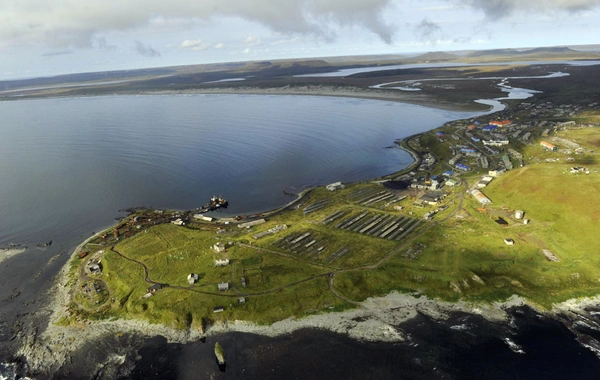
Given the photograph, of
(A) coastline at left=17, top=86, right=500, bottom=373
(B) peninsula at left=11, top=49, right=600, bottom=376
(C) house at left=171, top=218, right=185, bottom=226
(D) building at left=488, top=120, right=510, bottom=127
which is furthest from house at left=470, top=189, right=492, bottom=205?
(D) building at left=488, top=120, right=510, bottom=127

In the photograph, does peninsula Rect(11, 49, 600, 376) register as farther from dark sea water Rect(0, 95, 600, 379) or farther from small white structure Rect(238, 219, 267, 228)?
dark sea water Rect(0, 95, 600, 379)

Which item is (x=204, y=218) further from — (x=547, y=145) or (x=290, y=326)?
(x=547, y=145)

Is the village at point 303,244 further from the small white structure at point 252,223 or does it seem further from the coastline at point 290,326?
the coastline at point 290,326

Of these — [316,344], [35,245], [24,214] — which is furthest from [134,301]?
[24,214]

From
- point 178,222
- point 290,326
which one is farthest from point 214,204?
point 290,326

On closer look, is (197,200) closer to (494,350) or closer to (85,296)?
(85,296)

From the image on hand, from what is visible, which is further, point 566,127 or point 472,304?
point 566,127

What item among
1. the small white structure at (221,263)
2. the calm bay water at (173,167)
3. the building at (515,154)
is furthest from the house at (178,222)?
the building at (515,154)
